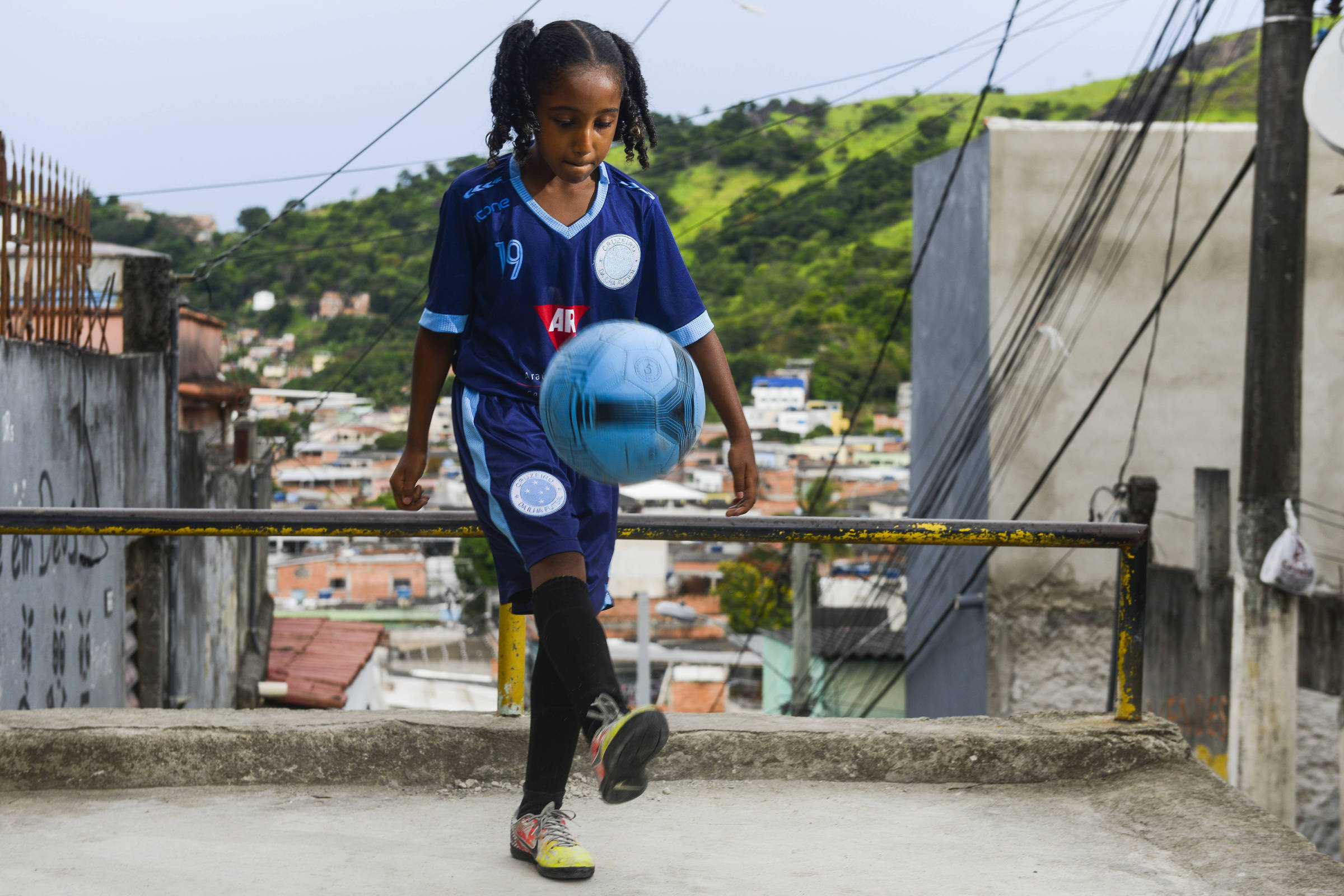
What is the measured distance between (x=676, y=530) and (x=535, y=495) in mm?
1075

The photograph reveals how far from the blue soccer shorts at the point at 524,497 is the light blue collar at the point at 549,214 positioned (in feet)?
1.14

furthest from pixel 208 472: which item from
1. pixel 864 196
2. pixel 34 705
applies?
pixel 864 196

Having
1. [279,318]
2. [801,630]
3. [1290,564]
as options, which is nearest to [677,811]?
[1290,564]

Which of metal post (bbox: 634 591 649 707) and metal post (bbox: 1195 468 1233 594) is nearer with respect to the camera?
metal post (bbox: 1195 468 1233 594)

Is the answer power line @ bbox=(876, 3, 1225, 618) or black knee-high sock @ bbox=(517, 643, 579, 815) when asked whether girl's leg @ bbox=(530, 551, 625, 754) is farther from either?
power line @ bbox=(876, 3, 1225, 618)

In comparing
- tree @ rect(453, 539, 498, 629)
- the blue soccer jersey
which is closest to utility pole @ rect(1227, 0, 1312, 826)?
the blue soccer jersey

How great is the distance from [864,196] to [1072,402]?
1386 inches

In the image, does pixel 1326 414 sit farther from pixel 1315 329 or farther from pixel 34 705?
pixel 34 705

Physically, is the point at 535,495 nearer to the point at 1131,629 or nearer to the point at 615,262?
the point at 615,262

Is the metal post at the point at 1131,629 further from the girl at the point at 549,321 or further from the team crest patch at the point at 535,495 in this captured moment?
the team crest patch at the point at 535,495

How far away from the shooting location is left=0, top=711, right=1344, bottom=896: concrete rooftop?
268 centimetres

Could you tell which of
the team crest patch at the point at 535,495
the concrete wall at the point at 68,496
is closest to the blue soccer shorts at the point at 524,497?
the team crest patch at the point at 535,495

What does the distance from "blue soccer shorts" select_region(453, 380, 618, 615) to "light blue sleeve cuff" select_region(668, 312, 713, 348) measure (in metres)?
0.34

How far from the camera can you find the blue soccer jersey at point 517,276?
2.52 m
